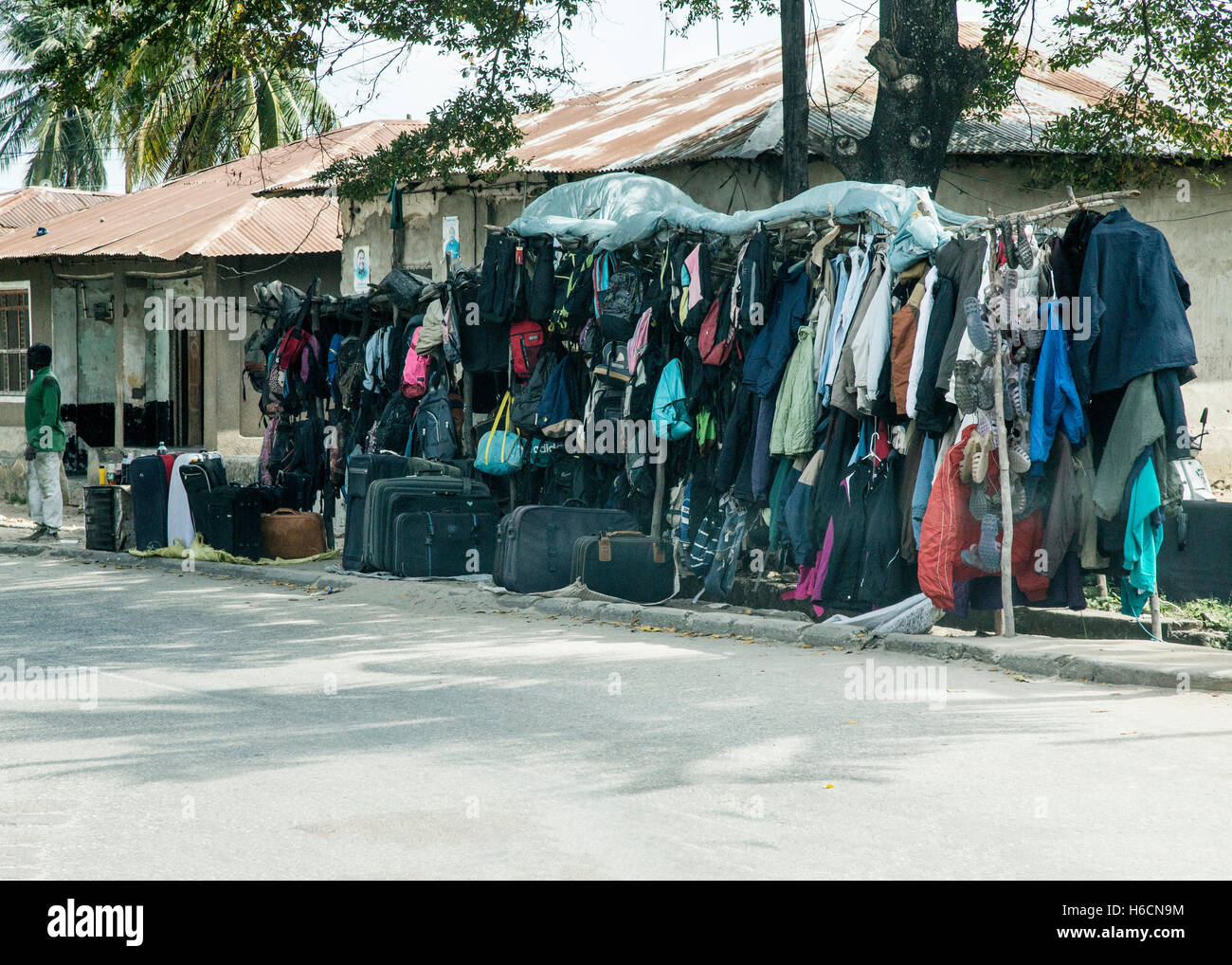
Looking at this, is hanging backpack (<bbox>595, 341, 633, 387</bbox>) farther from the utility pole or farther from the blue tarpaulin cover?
the utility pole

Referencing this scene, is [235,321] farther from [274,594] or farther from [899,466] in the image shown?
[899,466]

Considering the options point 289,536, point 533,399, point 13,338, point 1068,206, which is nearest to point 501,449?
point 533,399

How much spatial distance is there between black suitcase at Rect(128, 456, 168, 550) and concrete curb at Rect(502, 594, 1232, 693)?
5.70m

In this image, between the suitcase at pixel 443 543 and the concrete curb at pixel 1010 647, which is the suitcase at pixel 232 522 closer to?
the suitcase at pixel 443 543

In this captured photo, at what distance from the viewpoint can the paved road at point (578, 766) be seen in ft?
15.3

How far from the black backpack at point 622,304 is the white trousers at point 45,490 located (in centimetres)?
753

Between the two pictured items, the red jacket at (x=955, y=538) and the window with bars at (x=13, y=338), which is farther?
the window with bars at (x=13, y=338)

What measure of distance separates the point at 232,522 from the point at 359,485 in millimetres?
1918

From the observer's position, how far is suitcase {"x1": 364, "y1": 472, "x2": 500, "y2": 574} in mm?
12203

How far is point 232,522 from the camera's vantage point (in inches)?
549

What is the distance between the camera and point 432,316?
43.5 ft

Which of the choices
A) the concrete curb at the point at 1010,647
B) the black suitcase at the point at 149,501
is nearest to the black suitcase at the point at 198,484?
the black suitcase at the point at 149,501
